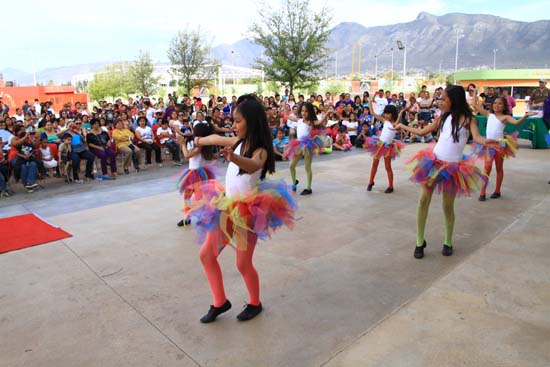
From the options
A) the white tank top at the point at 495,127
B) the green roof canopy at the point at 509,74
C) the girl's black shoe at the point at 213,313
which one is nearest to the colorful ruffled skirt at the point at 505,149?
the white tank top at the point at 495,127

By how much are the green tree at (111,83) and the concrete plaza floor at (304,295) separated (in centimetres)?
4865

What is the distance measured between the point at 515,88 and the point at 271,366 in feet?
158

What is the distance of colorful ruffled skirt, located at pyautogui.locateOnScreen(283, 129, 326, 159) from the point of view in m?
7.58

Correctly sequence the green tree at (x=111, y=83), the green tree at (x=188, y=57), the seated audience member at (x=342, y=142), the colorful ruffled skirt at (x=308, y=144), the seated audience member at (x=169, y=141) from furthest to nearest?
the green tree at (x=111, y=83) → the green tree at (x=188, y=57) → the seated audience member at (x=342, y=142) → the seated audience member at (x=169, y=141) → the colorful ruffled skirt at (x=308, y=144)

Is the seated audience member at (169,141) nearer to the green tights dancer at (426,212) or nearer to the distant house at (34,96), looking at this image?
the green tights dancer at (426,212)

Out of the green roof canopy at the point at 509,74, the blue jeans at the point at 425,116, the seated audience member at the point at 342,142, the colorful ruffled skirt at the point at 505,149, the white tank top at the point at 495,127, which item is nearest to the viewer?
the colorful ruffled skirt at the point at 505,149

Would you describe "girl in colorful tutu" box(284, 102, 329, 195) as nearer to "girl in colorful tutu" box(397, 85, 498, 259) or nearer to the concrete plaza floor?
the concrete plaza floor

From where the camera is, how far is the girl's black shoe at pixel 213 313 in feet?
11.2

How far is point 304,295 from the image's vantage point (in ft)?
12.7

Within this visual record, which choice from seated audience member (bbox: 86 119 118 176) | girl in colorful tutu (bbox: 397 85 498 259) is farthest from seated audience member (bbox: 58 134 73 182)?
girl in colorful tutu (bbox: 397 85 498 259)

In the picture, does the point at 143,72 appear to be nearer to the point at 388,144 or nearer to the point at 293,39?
the point at 293,39

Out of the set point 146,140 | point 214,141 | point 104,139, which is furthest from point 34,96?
point 214,141

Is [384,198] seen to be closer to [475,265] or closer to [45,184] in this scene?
[475,265]

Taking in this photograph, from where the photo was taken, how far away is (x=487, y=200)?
23.1ft
